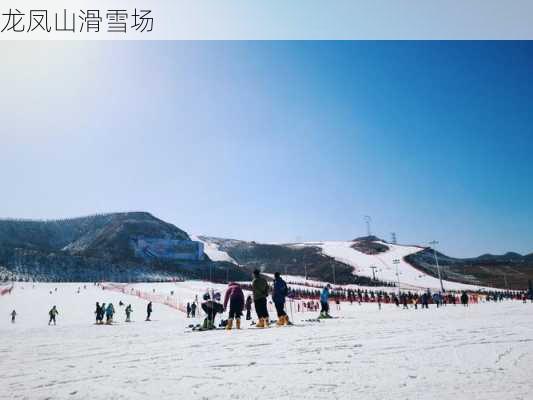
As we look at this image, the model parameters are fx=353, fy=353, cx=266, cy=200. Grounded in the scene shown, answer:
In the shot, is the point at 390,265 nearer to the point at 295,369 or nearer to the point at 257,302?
the point at 257,302

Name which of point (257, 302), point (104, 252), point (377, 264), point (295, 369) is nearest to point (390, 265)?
point (377, 264)

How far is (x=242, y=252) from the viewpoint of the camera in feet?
484

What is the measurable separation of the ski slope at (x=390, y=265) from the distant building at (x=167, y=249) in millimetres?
45046

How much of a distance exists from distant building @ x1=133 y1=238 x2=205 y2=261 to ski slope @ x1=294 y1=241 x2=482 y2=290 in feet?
148

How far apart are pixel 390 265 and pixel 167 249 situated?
64771 mm

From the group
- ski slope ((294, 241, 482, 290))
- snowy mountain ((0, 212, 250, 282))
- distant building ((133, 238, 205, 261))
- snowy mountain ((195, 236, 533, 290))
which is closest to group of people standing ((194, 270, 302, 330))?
ski slope ((294, 241, 482, 290))

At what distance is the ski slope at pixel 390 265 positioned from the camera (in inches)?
2763

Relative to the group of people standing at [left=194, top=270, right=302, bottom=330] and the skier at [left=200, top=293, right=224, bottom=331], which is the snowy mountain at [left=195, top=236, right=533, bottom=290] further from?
the skier at [left=200, top=293, right=224, bottom=331]

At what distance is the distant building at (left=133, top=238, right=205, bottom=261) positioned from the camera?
104812 mm

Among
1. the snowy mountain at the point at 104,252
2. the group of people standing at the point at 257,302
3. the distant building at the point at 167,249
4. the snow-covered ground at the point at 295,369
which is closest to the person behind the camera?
the snow-covered ground at the point at 295,369

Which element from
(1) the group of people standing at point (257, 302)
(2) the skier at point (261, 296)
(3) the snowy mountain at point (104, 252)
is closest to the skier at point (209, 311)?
(1) the group of people standing at point (257, 302)

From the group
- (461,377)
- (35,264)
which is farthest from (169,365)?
(35,264)

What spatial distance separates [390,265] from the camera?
98.6 meters

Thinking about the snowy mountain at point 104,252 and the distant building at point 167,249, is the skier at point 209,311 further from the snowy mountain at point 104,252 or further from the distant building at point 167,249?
the distant building at point 167,249
